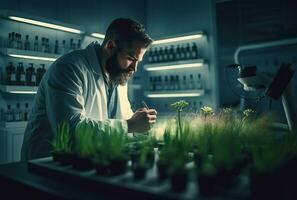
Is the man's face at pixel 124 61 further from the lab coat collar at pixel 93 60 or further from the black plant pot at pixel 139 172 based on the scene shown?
the black plant pot at pixel 139 172

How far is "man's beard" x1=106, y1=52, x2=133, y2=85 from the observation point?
5.53 feet

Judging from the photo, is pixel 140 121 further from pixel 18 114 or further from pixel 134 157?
pixel 18 114

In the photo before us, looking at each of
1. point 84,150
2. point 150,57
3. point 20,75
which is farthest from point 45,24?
point 84,150

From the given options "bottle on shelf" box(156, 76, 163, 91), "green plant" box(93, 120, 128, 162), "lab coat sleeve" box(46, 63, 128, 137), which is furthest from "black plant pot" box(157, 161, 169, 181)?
"bottle on shelf" box(156, 76, 163, 91)

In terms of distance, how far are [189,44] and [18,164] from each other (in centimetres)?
367

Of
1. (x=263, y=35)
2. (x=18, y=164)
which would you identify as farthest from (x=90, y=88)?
(x=263, y=35)

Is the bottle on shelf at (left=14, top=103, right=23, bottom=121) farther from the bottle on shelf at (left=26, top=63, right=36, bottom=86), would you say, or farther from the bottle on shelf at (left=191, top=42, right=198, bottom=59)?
the bottle on shelf at (left=191, top=42, right=198, bottom=59)

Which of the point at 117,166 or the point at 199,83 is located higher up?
the point at 199,83

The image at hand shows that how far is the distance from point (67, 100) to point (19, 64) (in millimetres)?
2073

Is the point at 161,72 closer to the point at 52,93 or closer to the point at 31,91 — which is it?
the point at 31,91

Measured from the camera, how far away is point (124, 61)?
168 centimetres

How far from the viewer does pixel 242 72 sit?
1.27 meters

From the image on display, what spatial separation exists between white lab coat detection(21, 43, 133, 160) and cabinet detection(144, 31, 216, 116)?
2.50m

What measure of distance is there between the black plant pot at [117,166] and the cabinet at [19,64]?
7.80 feet
